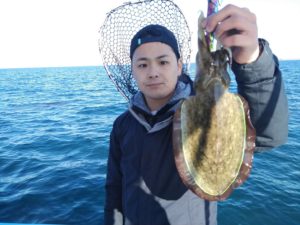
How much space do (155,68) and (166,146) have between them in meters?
0.76

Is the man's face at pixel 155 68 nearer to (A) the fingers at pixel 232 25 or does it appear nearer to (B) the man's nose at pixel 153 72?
(B) the man's nose at pixel 153 72

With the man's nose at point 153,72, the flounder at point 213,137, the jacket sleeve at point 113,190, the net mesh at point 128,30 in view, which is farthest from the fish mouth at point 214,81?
the net mesh at point 128,30

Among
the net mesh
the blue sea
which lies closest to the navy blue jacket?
the net mesh

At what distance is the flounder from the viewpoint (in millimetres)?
1897

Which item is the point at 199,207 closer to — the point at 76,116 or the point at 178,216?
the point at 178,216

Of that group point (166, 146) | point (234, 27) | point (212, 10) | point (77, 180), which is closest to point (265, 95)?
point (234, 27)

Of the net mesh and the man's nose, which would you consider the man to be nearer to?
the man's nose

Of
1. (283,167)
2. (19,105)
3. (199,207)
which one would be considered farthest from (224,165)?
(19,105)

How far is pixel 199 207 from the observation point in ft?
8.83

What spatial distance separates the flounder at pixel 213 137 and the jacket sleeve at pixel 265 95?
5.5 inches

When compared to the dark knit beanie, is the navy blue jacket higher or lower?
lower

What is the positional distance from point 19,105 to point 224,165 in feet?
81.3

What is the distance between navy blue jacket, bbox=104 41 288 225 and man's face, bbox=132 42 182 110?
0.53ft

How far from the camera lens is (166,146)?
269cm
